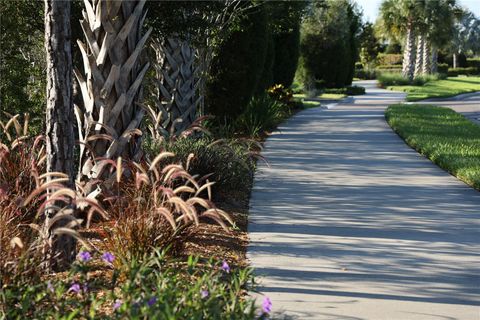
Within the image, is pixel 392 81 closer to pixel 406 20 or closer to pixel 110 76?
pixel 406 20

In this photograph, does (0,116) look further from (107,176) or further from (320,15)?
(320,15)

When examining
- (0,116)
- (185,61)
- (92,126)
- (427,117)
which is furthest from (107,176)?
(427,117)

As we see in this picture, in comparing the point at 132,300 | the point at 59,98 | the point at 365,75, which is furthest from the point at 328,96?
the point at 365,75

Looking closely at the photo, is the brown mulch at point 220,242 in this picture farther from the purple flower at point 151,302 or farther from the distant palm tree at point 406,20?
the distant palm tree at point 406,20

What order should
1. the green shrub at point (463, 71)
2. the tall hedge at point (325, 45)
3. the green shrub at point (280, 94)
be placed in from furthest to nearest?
the green shrub at point (463, 71) < the tall hedge at point (325, 45) < the green shrub at point (280, 94)

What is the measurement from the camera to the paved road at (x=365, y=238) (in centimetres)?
582

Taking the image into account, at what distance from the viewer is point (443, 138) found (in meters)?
17.3

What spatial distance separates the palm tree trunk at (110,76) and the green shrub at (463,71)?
77067 millimetres

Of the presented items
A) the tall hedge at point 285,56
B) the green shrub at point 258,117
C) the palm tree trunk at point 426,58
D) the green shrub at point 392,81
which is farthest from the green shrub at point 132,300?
the palm tree trunk at point 426,58

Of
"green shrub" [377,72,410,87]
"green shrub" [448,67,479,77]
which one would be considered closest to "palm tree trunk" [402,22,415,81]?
"green shrub" [377,72,410,87]

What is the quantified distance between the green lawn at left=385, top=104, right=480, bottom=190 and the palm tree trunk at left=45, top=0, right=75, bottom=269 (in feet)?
21.5

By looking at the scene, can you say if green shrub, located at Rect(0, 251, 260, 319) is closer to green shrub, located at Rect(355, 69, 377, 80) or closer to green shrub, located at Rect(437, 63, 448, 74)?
green shrub, located at Rect(355, 69, 377, 80)

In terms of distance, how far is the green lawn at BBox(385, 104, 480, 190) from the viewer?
1257 centimetres

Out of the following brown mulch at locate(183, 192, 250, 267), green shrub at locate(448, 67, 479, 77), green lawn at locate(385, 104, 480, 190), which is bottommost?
green shrub at locate(448, 67, 479, 77)
